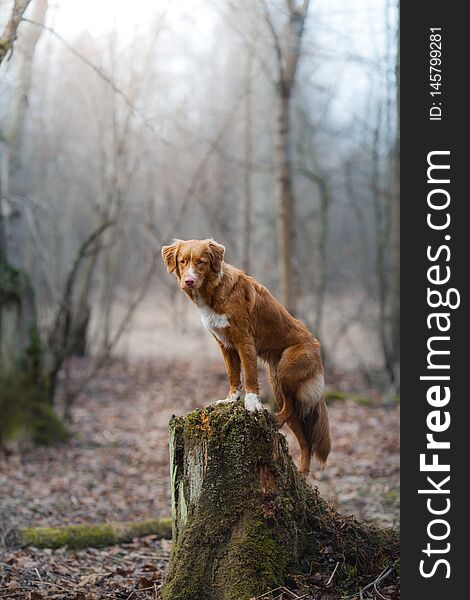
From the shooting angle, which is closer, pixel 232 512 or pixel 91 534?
pixel 232 512

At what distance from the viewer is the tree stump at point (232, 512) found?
400 centimetres

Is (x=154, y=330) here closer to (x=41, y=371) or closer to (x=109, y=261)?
(x=109, y=261)

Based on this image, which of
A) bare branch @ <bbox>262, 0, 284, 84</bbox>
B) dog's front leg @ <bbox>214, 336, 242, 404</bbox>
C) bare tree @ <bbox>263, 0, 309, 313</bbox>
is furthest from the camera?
bare tree @ <bbox>263, 0, 309, 313</bbox>

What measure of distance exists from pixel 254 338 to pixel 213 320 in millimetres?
347

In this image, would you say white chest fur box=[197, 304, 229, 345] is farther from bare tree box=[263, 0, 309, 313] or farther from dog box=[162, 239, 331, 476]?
bare tree box=[263, 0, 309, 313]

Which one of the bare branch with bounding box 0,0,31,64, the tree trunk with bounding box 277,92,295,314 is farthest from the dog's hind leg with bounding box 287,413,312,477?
the tree trunk with bounding box 277,92,295,314

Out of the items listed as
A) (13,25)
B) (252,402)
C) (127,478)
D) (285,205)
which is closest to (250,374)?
(252,402)

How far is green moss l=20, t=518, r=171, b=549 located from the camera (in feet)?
20.2

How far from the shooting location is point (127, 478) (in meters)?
9.26

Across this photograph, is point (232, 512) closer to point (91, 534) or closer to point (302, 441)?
point (302, 441)

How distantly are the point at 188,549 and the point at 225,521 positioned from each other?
29 centimetres

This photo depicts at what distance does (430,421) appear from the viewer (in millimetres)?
3600

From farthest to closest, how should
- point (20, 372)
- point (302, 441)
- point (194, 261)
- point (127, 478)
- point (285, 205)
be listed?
point (285, 205) → point (20, 372) → point (127, 478) → point (302, 441) → point (194, 261)

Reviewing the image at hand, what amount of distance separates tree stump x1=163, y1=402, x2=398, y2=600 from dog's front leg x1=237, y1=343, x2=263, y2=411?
0.08 m
